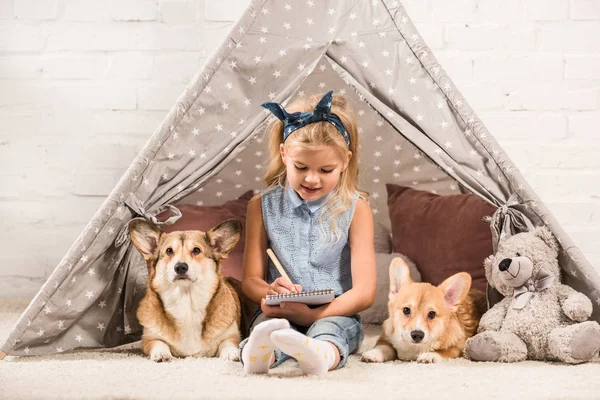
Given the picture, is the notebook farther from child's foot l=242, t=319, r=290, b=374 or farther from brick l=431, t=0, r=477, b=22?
brick l=431, t=0, r=477, b=22

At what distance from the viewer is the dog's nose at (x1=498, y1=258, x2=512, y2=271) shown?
6.31ft

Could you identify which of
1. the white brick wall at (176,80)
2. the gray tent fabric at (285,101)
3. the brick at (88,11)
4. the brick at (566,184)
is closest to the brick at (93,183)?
the white brick wall at (176,80)

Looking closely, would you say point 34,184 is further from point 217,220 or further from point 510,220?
point 510,220

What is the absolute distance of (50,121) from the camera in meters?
2.89

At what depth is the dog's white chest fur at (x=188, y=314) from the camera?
189cm

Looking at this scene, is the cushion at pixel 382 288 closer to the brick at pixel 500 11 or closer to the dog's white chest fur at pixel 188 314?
the dog's white chest fur at pixel 188 314

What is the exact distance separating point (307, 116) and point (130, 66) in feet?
3.73

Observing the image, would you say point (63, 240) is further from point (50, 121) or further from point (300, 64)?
point (300, 64)

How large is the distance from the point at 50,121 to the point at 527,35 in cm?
178

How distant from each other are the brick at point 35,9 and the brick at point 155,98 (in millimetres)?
429

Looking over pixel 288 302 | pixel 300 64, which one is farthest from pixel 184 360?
pixel 300 64

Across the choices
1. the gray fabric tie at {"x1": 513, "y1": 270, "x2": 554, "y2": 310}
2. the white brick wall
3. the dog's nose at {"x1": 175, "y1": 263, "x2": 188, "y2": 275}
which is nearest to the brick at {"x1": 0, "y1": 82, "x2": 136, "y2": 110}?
the white brick wall

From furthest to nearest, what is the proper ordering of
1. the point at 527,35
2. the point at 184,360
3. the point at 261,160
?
the point at 527,35 → the point at 261,160 → the point at 184,360

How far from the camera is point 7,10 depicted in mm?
2873
